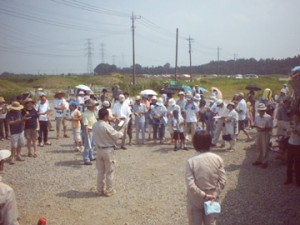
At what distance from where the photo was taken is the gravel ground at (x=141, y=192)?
5727 mm

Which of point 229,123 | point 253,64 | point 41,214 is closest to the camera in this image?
point 41,214

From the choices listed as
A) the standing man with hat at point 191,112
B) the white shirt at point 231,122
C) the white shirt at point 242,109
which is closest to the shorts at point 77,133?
the standing man with hat at point 191,112

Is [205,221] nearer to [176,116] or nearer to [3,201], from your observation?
[3,201]

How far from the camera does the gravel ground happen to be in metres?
5.73

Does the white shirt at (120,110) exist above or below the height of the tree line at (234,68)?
below

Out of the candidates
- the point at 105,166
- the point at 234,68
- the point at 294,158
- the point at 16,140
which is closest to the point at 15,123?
the point at 16,140

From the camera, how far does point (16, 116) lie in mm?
9062

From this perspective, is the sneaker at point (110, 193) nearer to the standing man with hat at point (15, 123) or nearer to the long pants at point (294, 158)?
the standing man with hat at point (15, 123)

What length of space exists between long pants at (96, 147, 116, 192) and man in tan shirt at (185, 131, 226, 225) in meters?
3.12

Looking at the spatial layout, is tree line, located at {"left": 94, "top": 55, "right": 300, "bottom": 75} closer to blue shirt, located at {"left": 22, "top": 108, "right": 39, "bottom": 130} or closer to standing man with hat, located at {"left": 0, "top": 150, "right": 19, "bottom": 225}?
blue shirt, located at {"left": 22, "top": 108, "right": 39, "bottom": 130}

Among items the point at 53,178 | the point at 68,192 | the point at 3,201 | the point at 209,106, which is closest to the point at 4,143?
the point at 53,178

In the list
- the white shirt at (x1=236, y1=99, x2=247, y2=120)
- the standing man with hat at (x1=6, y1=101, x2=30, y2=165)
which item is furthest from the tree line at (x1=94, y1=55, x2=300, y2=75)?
the standing man with hat at (x1=6, y1=101, x2=30, y2=165)

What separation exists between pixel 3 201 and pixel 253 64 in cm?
11556

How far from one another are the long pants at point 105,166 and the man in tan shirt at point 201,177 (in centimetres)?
312
